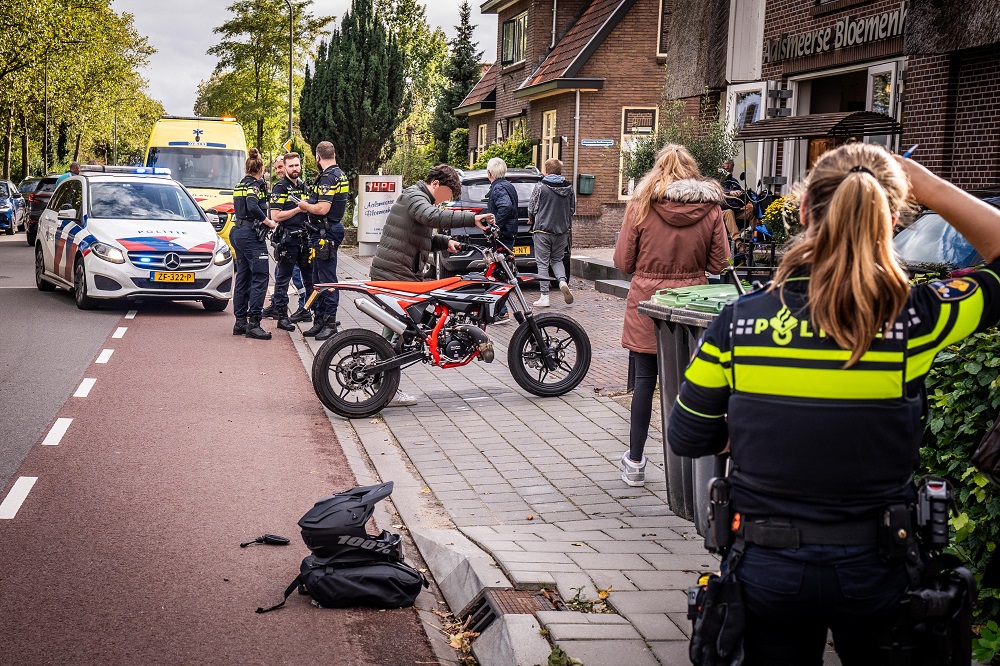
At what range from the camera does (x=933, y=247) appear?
8.18 m

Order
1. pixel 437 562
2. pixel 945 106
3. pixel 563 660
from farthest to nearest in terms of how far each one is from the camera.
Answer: pixel 945 106, pixel 437 562, pixel 563 660

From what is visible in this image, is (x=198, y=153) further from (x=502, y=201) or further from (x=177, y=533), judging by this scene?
(x=177, y=533)

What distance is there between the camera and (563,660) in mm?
4055

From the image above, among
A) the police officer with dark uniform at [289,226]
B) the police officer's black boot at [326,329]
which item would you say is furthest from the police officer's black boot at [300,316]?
the police officer's black boot at [326,329]

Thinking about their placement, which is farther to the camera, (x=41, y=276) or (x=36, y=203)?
(x=36, y=203)

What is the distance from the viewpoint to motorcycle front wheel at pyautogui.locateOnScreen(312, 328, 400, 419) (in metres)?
8.72

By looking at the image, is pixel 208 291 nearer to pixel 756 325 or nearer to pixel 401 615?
pixel 401 615

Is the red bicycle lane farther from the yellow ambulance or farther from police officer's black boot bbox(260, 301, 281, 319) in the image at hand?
the yellow ambulance

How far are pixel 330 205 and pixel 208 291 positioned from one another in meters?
2.92

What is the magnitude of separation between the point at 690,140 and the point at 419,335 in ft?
36.8

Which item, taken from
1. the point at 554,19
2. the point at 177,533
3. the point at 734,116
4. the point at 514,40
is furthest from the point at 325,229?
the point at 514,40

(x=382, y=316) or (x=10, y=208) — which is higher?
(x=382, y=316)

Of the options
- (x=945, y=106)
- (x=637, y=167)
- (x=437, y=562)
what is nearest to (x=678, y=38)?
(x=637, y=167)

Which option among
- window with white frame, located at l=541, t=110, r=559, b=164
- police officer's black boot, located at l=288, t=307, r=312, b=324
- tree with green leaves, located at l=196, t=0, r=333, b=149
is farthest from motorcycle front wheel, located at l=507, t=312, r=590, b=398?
tree with green leaves, located at l=196, t=0, r=333, b=149
